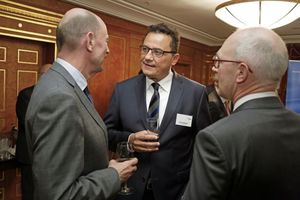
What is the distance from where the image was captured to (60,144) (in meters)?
1.05

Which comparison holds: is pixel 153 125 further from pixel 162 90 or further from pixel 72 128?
pixel 72 128

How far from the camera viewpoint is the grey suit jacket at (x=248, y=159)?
93 centimetres

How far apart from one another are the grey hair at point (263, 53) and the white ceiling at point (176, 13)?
3035 millimetres

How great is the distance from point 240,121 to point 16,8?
281 centimetres

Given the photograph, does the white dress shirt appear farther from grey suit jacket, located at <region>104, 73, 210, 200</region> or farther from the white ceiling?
the white ceiling

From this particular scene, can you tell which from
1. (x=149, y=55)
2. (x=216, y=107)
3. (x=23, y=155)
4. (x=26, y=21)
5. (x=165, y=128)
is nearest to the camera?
(x=165, y=128)

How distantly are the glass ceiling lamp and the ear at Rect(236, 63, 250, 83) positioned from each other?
1812mm

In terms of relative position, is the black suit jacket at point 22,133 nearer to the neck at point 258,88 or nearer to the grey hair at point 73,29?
the grey hair at point 73,29

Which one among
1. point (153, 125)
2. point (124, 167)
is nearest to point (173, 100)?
point (153, 125)

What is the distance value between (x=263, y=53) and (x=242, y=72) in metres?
0.09

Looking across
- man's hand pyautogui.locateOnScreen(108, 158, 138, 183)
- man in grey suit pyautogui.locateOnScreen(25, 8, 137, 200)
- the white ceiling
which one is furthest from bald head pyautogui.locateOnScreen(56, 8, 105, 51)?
the white ceiling

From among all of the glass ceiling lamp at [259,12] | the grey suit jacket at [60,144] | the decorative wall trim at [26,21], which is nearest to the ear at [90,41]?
the grey suit jacket at [60,144]

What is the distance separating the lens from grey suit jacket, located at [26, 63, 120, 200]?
1043mm

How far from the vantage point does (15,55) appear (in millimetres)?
3270
